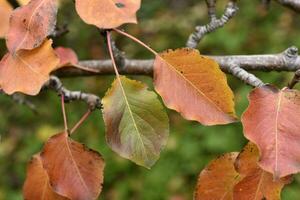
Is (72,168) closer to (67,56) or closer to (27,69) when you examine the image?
(27,69)

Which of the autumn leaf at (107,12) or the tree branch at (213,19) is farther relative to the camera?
the tree branch at (213,19)

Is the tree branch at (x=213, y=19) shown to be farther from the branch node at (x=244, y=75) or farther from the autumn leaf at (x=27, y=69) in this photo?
the autumn leaf at (x=27, y=69)

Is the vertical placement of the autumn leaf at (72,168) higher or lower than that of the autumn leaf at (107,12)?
lower

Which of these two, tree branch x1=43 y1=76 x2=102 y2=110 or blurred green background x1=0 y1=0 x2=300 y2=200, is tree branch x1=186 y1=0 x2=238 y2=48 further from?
blurred green background x1=0 y1=0 x2=300 y2=200

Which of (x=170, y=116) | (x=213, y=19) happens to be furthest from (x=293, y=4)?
(x=170, y=116)

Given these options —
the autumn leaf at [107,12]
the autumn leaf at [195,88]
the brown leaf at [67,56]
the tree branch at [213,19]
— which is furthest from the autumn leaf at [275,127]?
the brown leaf at [67,56]

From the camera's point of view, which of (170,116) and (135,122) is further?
(170,116)

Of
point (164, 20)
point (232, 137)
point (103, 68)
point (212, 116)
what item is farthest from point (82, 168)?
point (164, 20)
